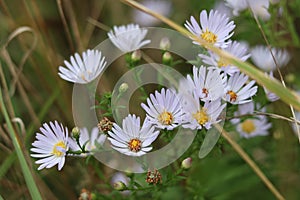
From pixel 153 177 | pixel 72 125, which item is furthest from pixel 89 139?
pixel 72 125

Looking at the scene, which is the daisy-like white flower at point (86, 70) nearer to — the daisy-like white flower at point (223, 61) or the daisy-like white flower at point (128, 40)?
the daisy-like white flower at point (128, 40)

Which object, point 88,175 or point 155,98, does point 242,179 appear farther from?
point 155,98

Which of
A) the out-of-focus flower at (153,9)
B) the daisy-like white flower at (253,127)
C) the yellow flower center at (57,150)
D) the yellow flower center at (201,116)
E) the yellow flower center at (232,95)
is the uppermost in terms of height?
the out-of-focus flower at (153,9)

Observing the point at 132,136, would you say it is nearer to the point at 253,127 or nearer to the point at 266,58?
the point at 253,127

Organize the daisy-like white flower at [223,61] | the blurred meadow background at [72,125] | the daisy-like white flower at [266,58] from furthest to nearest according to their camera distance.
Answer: the daisy-like white flower at [266,58] → the blurred meadow background at [72,125] → the daisy-like white flower at [223,61]

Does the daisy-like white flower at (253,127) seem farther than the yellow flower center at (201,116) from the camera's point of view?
Yes

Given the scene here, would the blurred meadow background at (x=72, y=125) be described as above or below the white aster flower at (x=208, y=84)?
above

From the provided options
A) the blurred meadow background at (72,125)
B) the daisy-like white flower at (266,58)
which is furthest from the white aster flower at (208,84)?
the daisy-like white flower at (266,58)

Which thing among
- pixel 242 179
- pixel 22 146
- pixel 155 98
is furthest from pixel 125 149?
pixel 242 179
